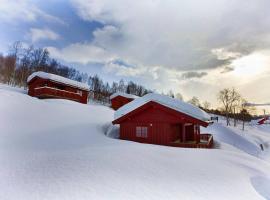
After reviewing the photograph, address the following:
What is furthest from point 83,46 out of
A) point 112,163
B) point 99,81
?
point 99,81

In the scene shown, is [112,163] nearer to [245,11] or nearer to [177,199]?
[177,199]

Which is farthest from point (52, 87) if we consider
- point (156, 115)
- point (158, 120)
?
point (158, 120)

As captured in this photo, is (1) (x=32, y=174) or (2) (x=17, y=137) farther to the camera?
(2) (x=17, y=137)

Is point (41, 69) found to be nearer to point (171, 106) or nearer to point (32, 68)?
point (32, 68)

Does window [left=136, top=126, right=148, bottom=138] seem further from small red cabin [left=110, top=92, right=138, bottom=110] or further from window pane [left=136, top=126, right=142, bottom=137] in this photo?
small red cabin [left=110, top=92, right=138, bottom=110]

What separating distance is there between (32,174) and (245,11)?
45.6ft

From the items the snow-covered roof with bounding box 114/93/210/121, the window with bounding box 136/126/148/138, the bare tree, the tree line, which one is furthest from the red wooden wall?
the bare tree

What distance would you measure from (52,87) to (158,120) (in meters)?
Answer: 18.8

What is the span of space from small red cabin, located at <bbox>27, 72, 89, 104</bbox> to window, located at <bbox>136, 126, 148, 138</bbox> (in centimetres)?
1564

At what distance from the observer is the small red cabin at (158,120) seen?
15.8 metres

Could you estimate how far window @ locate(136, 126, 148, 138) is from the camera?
1697cm

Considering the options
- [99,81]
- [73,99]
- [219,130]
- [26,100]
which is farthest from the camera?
[99,81]

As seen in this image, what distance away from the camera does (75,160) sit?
8750 mm

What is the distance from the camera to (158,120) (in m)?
16.6
